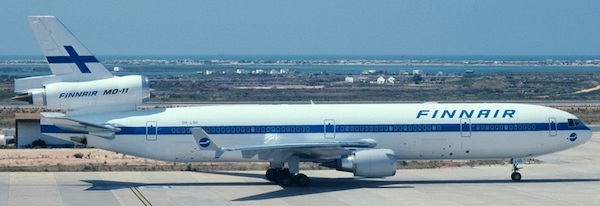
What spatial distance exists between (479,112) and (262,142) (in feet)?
29.1

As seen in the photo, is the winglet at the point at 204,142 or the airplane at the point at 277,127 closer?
the winglet at the point at 204,142

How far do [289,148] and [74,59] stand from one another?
8849 mm

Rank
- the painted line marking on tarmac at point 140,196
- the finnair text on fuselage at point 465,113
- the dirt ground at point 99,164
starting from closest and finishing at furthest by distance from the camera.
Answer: the painted line marking on tarmac at point 140,196 < the finnair text on fuselage at point 465,113 < the dirt ground at point 99,164

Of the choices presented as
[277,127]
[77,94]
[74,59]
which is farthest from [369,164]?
[74,59]

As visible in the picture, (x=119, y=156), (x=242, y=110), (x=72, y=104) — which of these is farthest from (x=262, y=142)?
(x=119, y=156)

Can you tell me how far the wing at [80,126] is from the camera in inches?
1561

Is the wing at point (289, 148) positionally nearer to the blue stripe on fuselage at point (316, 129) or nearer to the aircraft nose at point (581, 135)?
the blue stripe on fuselage at point (316, 129)

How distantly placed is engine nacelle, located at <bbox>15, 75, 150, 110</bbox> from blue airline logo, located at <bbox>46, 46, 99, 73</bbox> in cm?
61

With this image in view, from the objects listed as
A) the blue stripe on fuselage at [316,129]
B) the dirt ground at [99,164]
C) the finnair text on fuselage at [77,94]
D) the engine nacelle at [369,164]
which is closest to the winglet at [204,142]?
the blue stripe on fuselage at [316,129]

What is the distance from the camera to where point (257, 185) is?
4075cm

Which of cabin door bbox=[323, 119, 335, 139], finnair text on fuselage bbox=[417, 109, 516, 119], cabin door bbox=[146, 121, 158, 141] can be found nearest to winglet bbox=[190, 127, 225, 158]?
cabin door bbox=[146, 121, 158, 141]

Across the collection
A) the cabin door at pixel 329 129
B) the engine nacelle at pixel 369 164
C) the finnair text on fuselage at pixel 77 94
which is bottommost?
the engine nacelle at pixel 369 164
